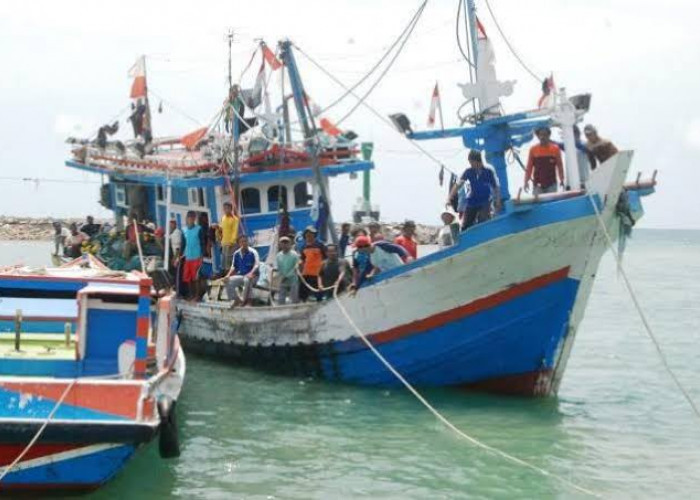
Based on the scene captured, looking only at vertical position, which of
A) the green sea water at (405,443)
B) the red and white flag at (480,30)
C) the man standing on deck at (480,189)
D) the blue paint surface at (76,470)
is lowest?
the green sea water at (405,443)

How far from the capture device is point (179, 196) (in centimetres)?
1998

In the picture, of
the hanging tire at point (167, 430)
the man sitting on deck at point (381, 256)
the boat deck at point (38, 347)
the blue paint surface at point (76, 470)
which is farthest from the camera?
the man sitting on deck at point (381, 256)

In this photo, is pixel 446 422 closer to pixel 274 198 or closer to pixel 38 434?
pixel 38 434

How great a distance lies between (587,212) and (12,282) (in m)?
6.48

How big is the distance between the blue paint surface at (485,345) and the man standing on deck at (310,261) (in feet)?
4.47

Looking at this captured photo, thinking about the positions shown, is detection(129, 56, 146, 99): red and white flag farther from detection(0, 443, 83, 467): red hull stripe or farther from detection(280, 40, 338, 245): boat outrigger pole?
detection(0, 443, 83, 467): red hull stripe

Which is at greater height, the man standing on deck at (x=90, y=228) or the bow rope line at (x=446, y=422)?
the man standing on deck at (x=90, y=228)

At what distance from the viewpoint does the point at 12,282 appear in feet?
37.6

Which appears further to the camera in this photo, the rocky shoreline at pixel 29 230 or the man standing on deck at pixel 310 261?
the rocky shoreline at pixel 29 230

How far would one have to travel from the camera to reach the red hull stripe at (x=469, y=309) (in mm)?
12555

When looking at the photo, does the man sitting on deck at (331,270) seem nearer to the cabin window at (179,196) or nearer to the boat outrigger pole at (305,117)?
the boat outrigger pole at (305,117)

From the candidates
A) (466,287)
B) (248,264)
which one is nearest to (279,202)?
(248,264)

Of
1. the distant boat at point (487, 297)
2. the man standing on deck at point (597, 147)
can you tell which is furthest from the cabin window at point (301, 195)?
the man standing on deck at point (597, 147)

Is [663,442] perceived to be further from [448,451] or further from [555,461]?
[448,451]
